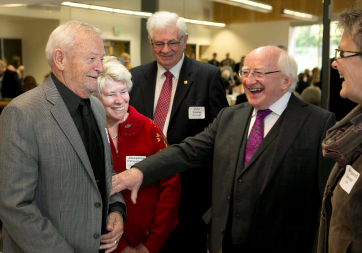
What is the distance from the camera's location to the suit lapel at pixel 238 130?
1.97m

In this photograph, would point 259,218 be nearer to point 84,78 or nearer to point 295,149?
point 295,149

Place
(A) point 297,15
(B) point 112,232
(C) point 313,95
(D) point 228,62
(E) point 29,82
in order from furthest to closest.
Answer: (E) point 29,82
(D) point 228,62
(A) point 297,15
(C) point 313,95
(B) point 112,232

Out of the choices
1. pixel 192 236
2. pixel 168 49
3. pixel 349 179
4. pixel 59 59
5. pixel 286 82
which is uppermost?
pixel 168 49

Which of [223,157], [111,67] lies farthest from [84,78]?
[223,157]

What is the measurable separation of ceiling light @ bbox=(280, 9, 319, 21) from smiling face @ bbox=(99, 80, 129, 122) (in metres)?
3.19

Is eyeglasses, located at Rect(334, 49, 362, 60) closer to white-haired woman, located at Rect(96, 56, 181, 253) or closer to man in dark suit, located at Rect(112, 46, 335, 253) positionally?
man in dark suit, located at Rect(112, 46, 335, 253)

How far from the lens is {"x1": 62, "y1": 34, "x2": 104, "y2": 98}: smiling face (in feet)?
4.88

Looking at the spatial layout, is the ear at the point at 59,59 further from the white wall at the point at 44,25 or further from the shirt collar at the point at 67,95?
the white wall at the point at 44,25

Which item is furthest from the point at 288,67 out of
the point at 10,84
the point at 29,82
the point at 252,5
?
the point at 10,84

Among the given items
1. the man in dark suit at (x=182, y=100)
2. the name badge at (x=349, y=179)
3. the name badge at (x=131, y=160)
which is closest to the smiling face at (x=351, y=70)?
the name badge at (x=349, y=179)

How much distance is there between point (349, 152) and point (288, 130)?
0.56 metres

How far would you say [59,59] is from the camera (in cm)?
149

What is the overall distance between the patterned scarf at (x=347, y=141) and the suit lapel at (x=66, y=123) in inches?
40.0

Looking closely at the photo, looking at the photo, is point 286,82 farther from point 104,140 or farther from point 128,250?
point 128,250
